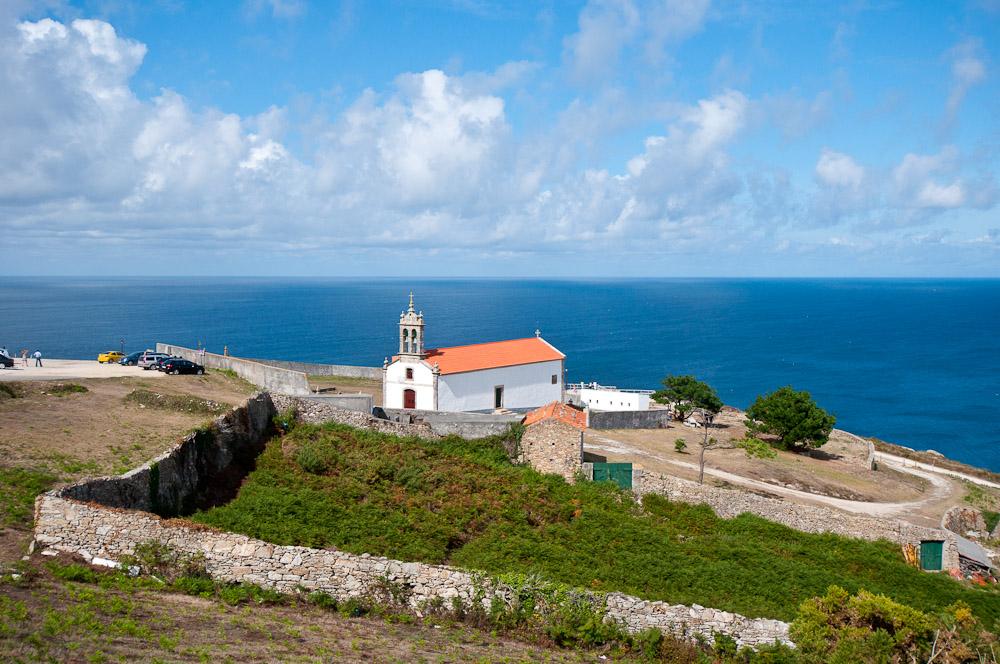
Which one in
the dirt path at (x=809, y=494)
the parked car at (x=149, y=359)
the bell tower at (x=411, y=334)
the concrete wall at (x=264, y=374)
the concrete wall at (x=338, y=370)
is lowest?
the dirt path at (x=809, y=494)

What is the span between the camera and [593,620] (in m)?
15.7

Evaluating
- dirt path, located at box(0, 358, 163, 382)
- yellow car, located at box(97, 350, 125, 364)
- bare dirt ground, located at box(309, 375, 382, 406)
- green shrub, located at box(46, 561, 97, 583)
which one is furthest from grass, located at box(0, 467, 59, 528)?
yellow car, located at box(97, 350, 125, 364)

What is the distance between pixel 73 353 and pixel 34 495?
90799mm

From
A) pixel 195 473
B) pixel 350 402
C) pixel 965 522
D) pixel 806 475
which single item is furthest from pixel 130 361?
pixel 965 522

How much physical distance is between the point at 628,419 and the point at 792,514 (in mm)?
19058

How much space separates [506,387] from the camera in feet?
147

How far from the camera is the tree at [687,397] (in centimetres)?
5412

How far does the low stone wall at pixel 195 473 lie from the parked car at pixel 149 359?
20.8 metres

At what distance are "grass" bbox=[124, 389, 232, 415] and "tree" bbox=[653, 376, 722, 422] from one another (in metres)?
34.5

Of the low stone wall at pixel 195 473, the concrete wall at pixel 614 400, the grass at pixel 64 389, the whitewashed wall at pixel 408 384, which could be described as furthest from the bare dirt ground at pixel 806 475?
the grass at pixel 64 389

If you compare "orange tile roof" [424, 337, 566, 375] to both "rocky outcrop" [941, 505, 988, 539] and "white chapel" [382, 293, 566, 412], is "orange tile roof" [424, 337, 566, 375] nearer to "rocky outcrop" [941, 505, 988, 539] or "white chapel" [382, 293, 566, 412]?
"white chapel" [382, 293, 566, 412]

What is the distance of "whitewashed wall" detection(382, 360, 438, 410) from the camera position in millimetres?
41438

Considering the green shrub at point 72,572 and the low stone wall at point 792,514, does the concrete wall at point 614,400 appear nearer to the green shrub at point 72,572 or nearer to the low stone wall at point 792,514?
the low stone wall at point 792,514

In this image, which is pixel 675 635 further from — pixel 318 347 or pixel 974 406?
pixel 318 347
